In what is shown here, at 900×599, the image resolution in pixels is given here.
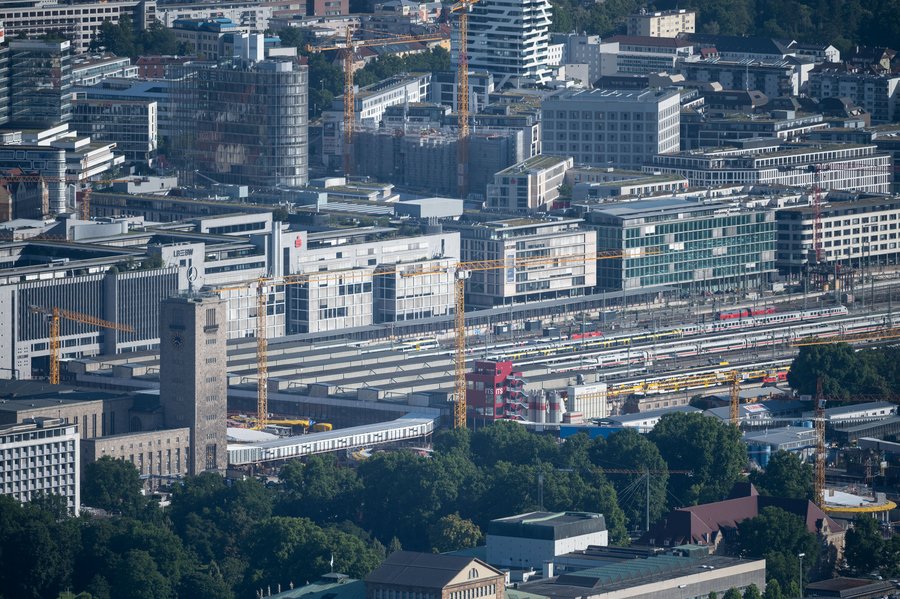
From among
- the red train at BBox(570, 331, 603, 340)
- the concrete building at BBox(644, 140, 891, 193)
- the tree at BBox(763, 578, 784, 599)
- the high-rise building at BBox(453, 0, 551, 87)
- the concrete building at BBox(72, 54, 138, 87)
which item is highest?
the high-rise building at BBox(453, 0, 551, 87)

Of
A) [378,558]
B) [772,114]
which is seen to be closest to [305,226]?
[772,114]

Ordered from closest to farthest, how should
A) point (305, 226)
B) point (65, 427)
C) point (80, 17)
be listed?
1. point (65, 427)
2. point (305, 226)
3. point (80, 17)

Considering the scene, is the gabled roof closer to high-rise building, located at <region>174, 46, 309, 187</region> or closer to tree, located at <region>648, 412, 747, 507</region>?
tree, located at <region>648, 412, 747, 507</region>

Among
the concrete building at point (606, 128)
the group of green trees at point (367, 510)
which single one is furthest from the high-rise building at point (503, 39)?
the group of green trees at point (367, 510)

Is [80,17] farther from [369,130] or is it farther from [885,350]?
[885,350]

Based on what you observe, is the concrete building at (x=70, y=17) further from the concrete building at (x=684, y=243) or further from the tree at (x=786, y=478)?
the tree at (x=786, y=478)

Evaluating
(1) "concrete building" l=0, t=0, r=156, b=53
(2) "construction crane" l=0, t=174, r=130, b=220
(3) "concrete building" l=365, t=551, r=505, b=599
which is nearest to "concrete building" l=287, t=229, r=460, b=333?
(2) "construction crane" l=0, t=174, r=130, b=220

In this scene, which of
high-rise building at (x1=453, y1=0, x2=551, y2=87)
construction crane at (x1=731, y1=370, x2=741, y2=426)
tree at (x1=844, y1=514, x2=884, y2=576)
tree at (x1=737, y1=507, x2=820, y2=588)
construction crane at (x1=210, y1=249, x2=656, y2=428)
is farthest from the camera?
high-rise building at (x1=453, y1=0, x2=551, y2=87)
